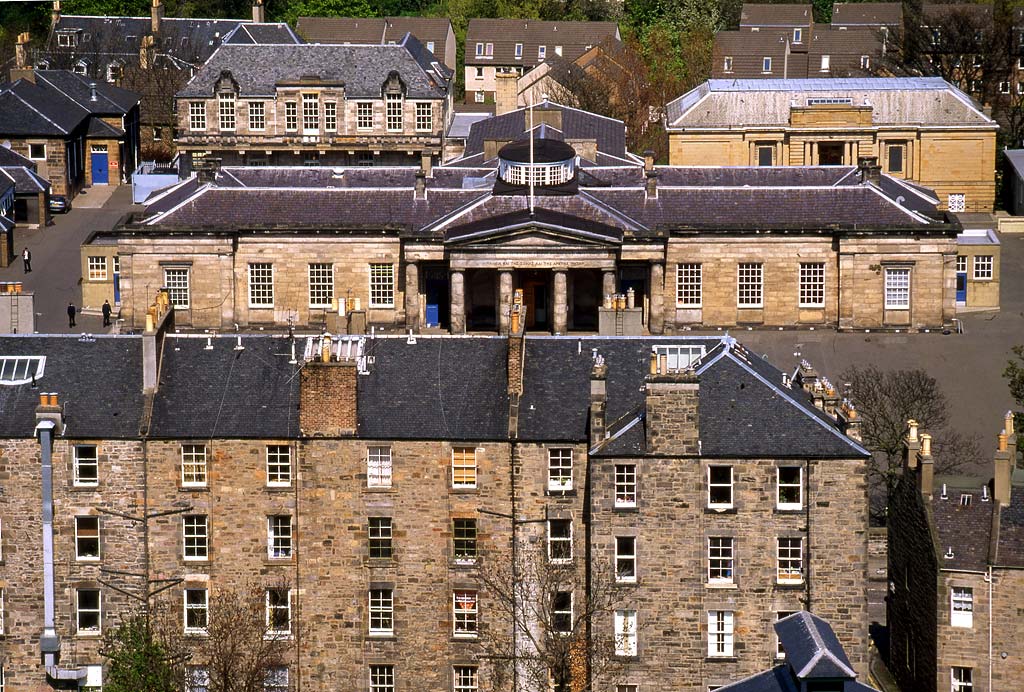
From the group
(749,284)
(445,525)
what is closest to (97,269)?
(749,284)

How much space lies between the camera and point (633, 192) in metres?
122

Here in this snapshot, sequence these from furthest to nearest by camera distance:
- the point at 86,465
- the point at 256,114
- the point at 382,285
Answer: the point at 256,114, the point at 382,285, the point at 86,465

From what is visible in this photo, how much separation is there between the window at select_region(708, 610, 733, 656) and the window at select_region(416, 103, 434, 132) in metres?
68.4

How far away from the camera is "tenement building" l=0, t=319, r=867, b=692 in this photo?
81.1 m

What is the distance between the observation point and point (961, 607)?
81000mm

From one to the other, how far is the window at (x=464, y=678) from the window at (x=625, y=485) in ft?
21.2

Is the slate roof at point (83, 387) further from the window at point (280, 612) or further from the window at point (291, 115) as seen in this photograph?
the window at point (291, 115)

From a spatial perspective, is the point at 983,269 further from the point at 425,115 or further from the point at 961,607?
the point at 961,607

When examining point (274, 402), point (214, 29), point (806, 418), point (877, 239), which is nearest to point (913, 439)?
point (806, 418)

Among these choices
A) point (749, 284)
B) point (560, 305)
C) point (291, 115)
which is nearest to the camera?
point (560, 305)

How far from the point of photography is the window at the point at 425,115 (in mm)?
146500

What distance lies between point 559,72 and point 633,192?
3866cm

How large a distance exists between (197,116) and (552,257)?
34.3 metres

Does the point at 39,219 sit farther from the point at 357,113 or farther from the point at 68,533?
the point at 68,533
